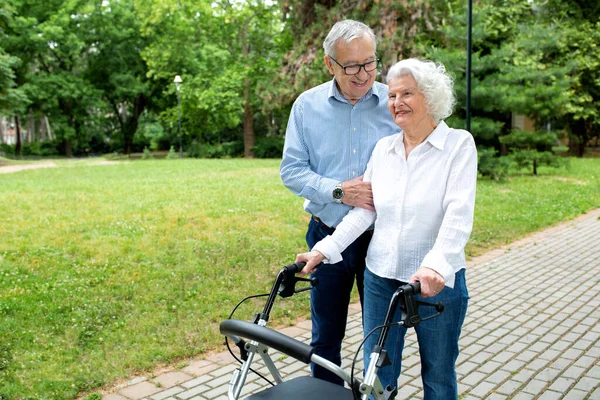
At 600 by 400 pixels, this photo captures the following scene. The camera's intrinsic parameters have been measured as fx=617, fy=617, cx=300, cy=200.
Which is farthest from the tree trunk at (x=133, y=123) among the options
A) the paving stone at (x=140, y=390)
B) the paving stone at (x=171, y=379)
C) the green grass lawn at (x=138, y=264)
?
the paving stone at (x=140, y=390)

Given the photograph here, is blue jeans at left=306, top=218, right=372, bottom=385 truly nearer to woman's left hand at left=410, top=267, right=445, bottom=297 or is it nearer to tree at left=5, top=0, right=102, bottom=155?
woman's left hand at left=410, top=267, right=445, bottom=297

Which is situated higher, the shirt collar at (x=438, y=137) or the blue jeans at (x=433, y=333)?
the shirt collar at (x=438, y=137)

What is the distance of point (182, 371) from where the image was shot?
184 inches

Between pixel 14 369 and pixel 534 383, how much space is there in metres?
3.81

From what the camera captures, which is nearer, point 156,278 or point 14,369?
point 14,369

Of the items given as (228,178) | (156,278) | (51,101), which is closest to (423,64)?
(156,278)

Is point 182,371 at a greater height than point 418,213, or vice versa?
point 418,213

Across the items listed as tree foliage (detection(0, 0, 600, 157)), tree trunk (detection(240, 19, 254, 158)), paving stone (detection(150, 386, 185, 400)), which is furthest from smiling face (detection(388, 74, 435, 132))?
tree trunk (detection(240, 19, 254, 158))

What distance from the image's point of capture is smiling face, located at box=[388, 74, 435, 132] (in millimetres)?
2502

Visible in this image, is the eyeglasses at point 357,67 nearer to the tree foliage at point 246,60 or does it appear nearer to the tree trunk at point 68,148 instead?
the tree foliage at point 246,60

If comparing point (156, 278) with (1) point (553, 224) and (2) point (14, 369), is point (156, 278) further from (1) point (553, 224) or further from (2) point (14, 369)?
(1) point (553, 224)

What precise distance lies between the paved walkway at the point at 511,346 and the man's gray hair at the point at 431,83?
237 cm

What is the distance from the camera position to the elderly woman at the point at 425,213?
2445mm

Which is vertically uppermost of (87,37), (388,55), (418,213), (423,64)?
(87,37)
